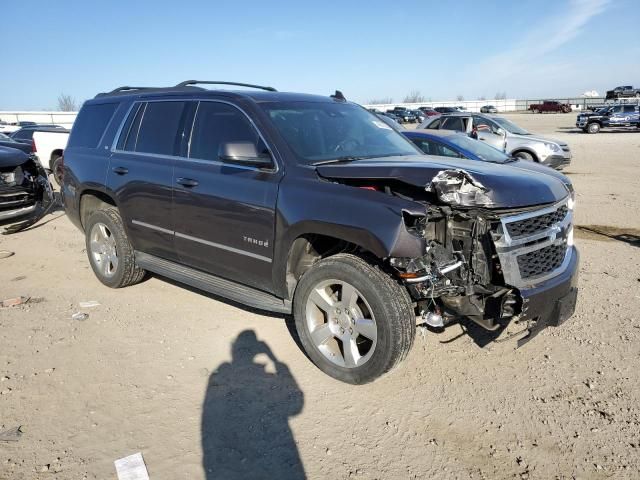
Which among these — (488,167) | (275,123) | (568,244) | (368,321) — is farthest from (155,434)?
(568,244)

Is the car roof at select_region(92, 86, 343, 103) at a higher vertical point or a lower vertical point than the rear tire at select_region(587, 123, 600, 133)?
higher

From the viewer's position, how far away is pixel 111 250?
5.37 metres

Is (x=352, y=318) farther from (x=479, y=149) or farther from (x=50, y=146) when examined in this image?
(x=50, y=146)

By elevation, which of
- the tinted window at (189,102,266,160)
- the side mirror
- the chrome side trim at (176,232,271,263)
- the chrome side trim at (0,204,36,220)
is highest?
the tinted window at (189,102,266,160)

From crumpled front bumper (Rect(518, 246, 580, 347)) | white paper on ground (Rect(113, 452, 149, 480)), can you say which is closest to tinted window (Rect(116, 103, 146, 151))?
white paper on ground (Rect(113, 452, 149, 480))

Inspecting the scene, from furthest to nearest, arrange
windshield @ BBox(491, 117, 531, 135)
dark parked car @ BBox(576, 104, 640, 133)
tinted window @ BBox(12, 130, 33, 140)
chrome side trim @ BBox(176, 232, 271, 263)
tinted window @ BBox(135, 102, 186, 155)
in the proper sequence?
1. dark parked car @ BBox(576, 104, 640, 133)
2. tinted window @ BBox(12, 130, 33, 140)
3. windshield @ BBox(491, 117, 531, 135)
4. tinted window @ BBox(135, 102, 186, 155)
5. chrome side trim @ BBox(176, 232, 271, 263)

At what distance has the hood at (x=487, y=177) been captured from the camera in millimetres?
3102

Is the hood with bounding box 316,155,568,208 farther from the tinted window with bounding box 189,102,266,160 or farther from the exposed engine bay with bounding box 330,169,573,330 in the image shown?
the tinted window with bounding box 189,102,266,160

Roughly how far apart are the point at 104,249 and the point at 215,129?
87.6 inches

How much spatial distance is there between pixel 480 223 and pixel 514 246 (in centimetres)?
26

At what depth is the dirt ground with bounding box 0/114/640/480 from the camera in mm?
2748

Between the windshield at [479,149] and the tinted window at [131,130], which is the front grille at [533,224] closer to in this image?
the tinted window at [131,130]

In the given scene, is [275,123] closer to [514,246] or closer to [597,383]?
[514,246]

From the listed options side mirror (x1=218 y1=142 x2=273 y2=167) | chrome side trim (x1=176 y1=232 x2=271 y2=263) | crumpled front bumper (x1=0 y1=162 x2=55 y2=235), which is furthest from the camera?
crumpled front bumper (x1=0 y1=162 x2=55 y2=235)
